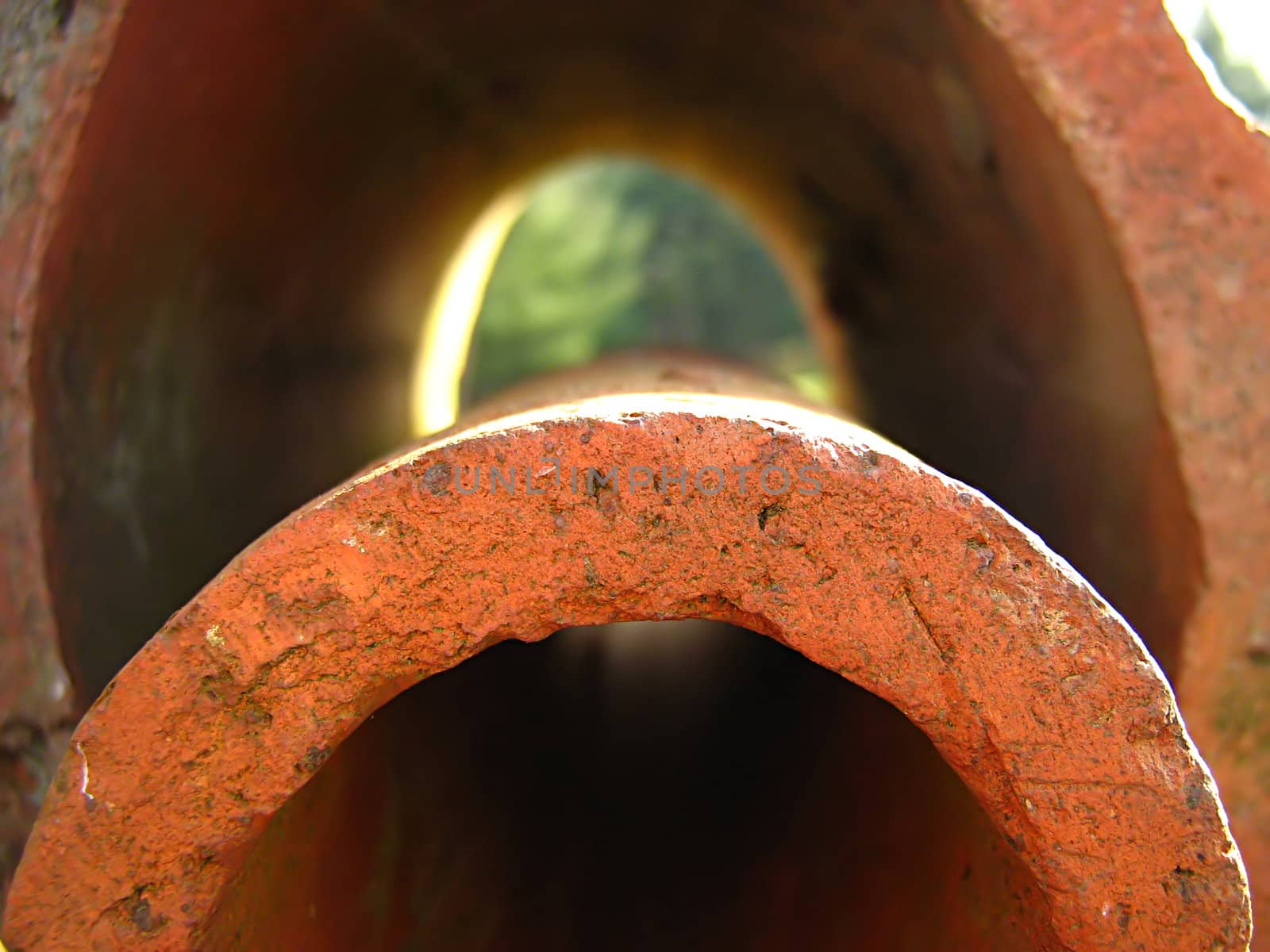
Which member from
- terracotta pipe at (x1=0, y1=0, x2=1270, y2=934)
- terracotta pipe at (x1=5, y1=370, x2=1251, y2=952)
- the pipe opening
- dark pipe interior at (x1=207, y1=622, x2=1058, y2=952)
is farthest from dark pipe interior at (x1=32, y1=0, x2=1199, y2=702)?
the pipe opening

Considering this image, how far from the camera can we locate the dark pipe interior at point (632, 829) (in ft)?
4.95

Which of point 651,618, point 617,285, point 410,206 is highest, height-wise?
point 617,285

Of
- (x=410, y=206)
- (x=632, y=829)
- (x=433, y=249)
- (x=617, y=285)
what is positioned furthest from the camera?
(x=617, y=285)

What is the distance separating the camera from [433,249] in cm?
440

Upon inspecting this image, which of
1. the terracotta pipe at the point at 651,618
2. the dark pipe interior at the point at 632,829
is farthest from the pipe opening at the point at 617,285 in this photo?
the terracotta pipe at the point at 651,618

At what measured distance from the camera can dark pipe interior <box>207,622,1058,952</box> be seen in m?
1.51

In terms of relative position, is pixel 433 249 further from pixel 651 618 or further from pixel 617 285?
pixel 617 285

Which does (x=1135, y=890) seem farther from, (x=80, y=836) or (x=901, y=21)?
(x=901, y=21)

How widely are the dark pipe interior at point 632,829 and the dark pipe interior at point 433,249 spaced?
0.62m

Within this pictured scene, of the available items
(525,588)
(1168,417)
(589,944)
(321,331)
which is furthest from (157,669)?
(321,331)

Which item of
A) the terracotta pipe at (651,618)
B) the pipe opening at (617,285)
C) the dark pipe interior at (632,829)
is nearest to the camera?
the terracotta pipe at (651,618)

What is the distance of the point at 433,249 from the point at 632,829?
2.76 m

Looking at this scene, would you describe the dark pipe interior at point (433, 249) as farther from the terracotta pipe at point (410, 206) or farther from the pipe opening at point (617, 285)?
the pipe opening at point (617, 285)

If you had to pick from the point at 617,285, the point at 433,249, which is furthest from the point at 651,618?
the point at 617,285
